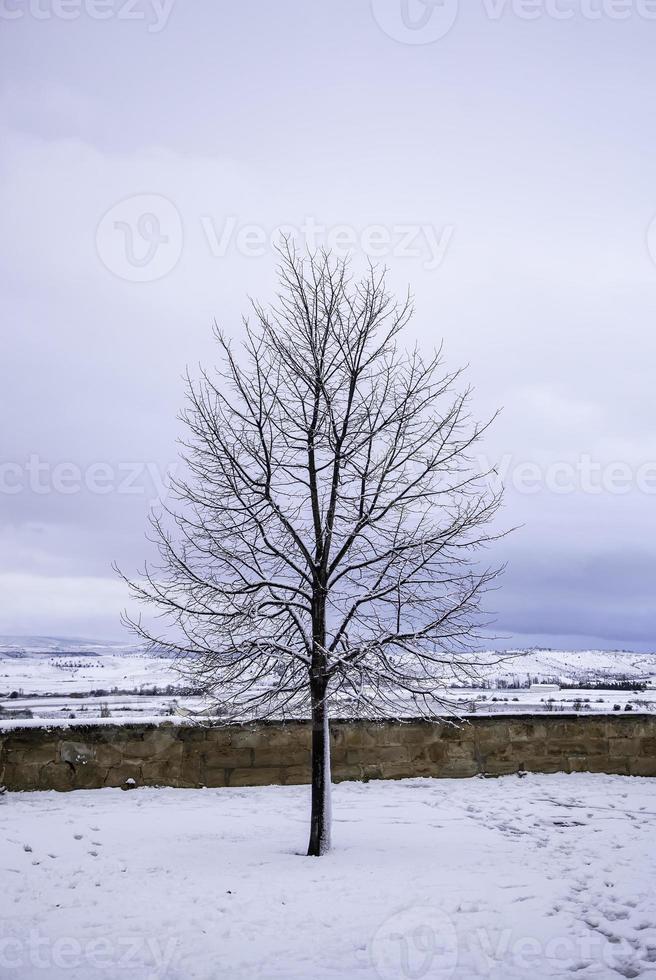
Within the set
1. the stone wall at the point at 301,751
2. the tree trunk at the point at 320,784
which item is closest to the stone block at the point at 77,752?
the stone wall at the point at 301,751

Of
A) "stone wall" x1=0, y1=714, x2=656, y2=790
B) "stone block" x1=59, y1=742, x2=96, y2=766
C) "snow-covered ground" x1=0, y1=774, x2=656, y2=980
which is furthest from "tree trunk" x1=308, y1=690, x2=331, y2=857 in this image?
"stone block" x1=59, y1=742, x2=96, y2=766

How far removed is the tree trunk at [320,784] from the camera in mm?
6832

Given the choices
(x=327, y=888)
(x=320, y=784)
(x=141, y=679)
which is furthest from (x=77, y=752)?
(x=141, y=679)

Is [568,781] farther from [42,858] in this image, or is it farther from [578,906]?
[42,858]

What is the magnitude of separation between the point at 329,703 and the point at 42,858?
9.53ft

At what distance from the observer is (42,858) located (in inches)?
254

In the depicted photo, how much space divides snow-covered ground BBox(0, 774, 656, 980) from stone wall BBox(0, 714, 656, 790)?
1.34ft

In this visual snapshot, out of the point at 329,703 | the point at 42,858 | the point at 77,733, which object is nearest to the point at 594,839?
the point at 329,703

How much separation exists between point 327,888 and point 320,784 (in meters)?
1.21

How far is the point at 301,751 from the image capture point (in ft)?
32.9

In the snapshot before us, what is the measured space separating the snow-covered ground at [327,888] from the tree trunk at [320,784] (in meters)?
0.20

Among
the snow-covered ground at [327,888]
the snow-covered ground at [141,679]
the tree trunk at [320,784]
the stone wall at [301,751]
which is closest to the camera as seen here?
the snow-covered ground at [327,888]

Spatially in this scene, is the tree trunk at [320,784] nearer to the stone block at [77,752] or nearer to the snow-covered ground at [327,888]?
the snow-covered ground at [327,888]

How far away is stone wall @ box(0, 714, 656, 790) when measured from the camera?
368 inches
